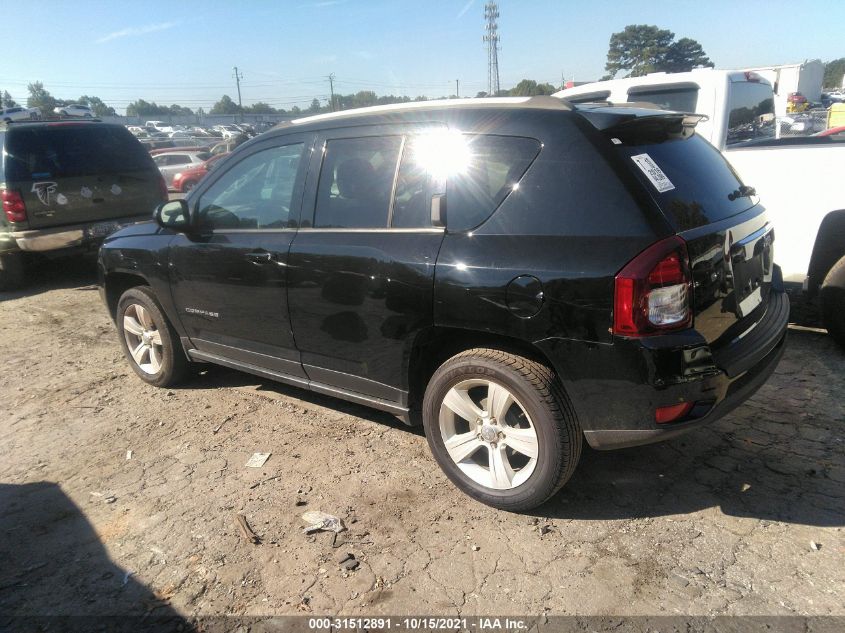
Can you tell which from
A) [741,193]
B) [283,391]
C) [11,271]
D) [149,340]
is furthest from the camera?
[11,271]

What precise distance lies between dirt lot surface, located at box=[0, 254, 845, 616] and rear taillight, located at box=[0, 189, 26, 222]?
13.4ft

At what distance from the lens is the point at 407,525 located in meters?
2.89

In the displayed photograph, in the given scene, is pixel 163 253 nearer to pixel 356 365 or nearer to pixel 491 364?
pixel 356 365

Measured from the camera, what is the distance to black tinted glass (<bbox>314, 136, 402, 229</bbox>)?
3.15m

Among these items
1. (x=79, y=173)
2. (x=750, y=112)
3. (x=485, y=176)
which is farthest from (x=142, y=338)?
(x=750, y=112)

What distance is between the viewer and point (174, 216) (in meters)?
4.00

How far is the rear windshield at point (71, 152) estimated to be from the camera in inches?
285

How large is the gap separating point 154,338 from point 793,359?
4.87 m

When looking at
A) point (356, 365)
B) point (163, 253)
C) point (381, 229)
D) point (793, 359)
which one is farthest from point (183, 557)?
point (793, 359)

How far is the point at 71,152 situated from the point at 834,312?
851cm

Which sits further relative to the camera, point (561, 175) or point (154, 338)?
point (154, 338)

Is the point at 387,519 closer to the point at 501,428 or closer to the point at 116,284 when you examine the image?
the point at 501,428

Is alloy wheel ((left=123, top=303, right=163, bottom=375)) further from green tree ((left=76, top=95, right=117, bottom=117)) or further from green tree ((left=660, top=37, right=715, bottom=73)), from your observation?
green tree ((left=76, top=95, right=117, bottom=117))

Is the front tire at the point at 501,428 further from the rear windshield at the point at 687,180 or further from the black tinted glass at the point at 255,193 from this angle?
the black tinted glass at the point at 255,193
